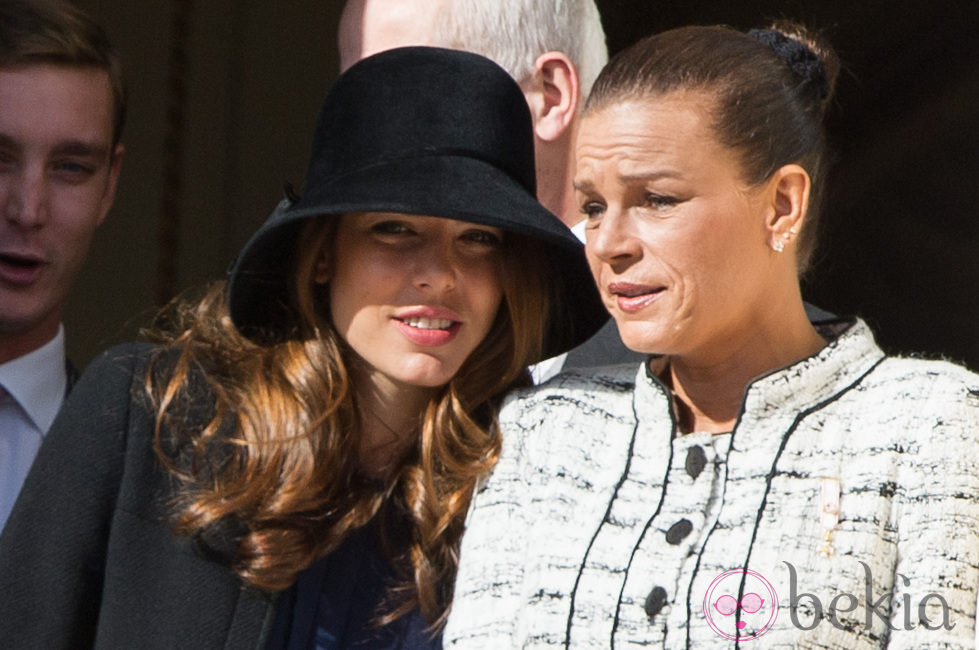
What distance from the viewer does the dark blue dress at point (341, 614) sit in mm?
2412

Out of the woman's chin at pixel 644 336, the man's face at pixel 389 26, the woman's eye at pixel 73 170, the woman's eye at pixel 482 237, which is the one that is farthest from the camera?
the man's face at pixel 389 26

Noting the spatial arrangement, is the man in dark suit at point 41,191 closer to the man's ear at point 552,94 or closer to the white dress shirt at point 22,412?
the white dress shirt at point 22,412

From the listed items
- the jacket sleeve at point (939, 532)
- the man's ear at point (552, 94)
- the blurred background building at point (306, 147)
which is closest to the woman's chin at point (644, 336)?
the jacket sleeve at point (939, 532)

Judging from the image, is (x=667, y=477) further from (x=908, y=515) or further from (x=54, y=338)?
(x=54, y=338)

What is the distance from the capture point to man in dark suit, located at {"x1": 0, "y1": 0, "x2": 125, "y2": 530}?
2.86 meters

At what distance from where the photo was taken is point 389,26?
3268 mm

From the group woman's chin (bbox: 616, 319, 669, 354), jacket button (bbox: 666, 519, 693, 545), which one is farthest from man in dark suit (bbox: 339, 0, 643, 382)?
Result: jacket button (bbox: 666, 519, 693, 545)

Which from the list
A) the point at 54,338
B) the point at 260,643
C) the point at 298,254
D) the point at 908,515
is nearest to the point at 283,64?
the point at 54,338

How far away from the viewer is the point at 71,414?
247 cm

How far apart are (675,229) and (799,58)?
0.37 metres

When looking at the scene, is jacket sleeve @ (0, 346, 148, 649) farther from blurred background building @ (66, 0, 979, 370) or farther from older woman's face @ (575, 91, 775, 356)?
blurred background building @ (66, 0, 979, 370)

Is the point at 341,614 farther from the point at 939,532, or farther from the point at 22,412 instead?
the point at 939,532
